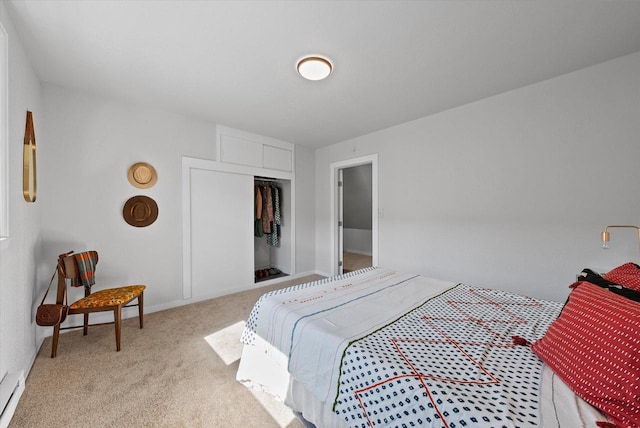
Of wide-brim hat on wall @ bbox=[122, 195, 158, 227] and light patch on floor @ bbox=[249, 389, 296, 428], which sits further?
wide-brim hat on wall @ bbox=[122, 195, 158, 227]

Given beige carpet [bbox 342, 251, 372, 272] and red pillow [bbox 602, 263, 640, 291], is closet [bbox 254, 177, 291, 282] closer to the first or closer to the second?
beige carpet [bbox 342, 251, 372, 272]

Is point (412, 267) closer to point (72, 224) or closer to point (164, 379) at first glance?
point (164, 379)

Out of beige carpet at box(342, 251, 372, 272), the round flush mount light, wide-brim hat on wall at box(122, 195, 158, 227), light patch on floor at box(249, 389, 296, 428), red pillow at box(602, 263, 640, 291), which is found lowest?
light patch on floor at box(249, 389, 296, 428)

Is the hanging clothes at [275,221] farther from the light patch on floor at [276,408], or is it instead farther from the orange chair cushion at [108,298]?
the light patch on floor at [276,408]

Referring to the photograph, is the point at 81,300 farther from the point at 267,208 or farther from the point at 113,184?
the point at 267,208

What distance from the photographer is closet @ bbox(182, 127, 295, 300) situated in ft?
10.6

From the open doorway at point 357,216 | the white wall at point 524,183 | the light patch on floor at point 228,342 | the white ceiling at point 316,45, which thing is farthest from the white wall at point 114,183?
the open doorway at point 357,216

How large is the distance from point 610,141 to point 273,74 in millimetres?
2928

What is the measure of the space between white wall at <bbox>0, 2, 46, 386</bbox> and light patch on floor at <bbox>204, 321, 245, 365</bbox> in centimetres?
121

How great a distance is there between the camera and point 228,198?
3.57 metres

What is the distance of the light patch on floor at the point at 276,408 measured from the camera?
1420 millimetres

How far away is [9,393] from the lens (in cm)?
131

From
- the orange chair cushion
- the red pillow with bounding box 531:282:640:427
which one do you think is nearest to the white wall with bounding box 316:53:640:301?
the red pillow with bounding box 531:282:640:427

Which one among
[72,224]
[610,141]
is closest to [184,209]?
[72,224]
